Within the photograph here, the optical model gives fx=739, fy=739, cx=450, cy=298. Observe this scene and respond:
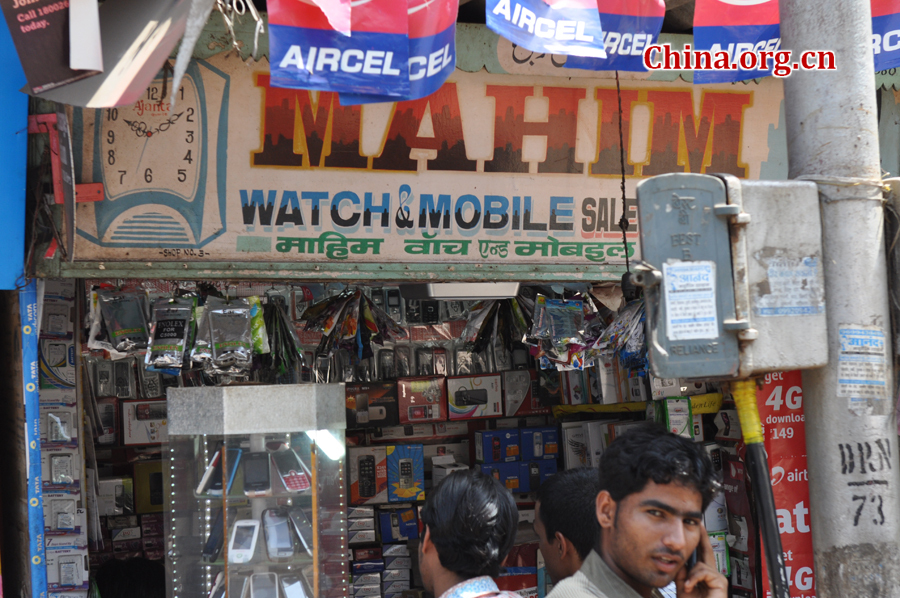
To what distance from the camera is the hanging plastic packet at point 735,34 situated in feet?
11.6

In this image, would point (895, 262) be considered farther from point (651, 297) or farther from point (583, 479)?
point (583, 479)

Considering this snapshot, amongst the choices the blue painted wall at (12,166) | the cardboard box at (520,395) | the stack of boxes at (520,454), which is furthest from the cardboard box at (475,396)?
the blue painted wall at (12,166)

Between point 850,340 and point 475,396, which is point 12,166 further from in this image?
point 475,396

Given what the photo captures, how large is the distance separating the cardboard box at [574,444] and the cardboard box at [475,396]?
0.87 meters

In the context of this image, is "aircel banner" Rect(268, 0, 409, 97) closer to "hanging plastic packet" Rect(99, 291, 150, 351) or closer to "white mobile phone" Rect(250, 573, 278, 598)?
"hanging plastic packet" Rect(99, 291, 150, 351)

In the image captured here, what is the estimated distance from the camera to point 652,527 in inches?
81.7

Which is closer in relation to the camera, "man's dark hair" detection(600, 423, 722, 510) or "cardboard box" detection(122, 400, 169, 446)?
"man's dark hair" detection(600, 423, 722, 510)

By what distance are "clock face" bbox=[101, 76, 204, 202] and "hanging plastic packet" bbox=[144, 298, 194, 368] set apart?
667mm

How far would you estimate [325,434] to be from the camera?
4098 mm

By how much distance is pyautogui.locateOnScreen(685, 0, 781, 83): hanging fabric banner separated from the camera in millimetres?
3520

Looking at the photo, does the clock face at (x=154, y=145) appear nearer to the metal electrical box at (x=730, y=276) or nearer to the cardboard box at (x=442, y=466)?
the metal electrical box at (x=730, y=276)

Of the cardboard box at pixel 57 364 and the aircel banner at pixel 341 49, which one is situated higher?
the aircel banner at pixel 341 49

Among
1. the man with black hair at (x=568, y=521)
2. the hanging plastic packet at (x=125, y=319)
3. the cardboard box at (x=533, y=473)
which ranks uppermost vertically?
the hanging plastic packet at (x=125, y=319)

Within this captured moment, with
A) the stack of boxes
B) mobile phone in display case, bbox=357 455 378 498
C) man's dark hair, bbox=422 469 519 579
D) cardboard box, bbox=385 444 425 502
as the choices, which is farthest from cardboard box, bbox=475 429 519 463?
man's dark hair, bbox=422 469 519 579
